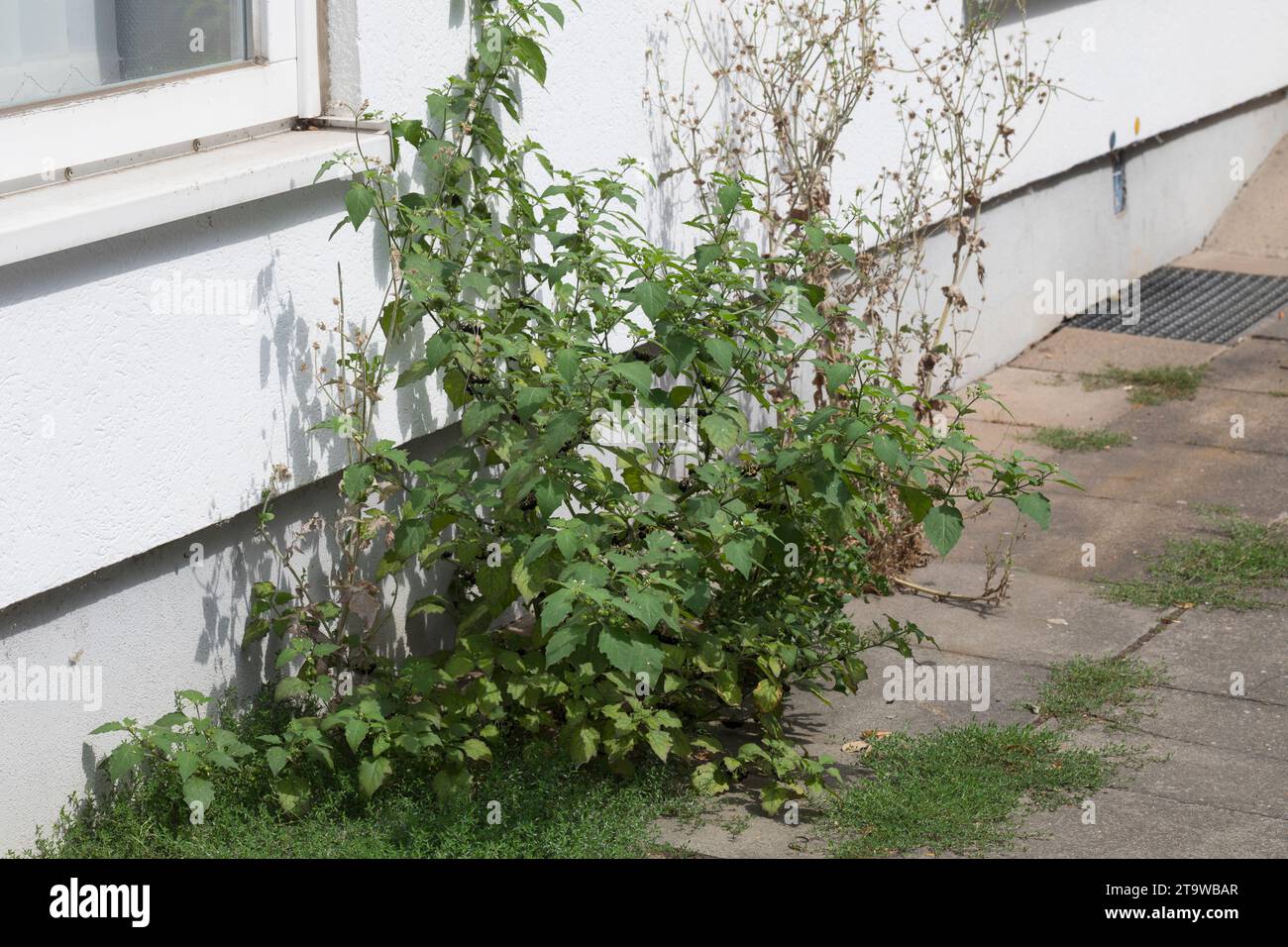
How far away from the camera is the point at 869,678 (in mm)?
5027

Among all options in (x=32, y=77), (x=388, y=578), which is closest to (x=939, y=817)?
(x=388, y=578)

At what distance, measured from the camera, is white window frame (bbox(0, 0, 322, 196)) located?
12.5 feet

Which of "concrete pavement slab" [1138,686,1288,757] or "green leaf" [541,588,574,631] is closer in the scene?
"green leaf" [541,588,574,631]

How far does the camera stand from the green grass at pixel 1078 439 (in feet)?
23.5

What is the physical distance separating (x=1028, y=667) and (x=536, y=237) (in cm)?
206

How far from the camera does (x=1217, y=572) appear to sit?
5.73 m

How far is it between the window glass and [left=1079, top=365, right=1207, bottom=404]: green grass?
4957mm

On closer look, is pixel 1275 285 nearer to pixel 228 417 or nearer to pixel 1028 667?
pixel 1028 667

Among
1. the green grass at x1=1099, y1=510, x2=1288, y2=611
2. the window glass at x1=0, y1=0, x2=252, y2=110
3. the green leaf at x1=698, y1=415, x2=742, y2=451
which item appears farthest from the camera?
the green grass at x1=1099, y1=510, x2=1288, y2=611

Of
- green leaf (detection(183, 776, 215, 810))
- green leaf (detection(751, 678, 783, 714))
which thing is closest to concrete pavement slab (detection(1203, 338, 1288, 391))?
green leaf (detection(751, 678, 783, 714))

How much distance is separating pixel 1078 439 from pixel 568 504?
11.7 ft

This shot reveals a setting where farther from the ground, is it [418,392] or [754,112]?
[754,112]

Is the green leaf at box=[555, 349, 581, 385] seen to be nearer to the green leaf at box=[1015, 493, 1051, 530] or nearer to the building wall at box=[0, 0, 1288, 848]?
the building wall at box=[0, 0, 1288, 848]
